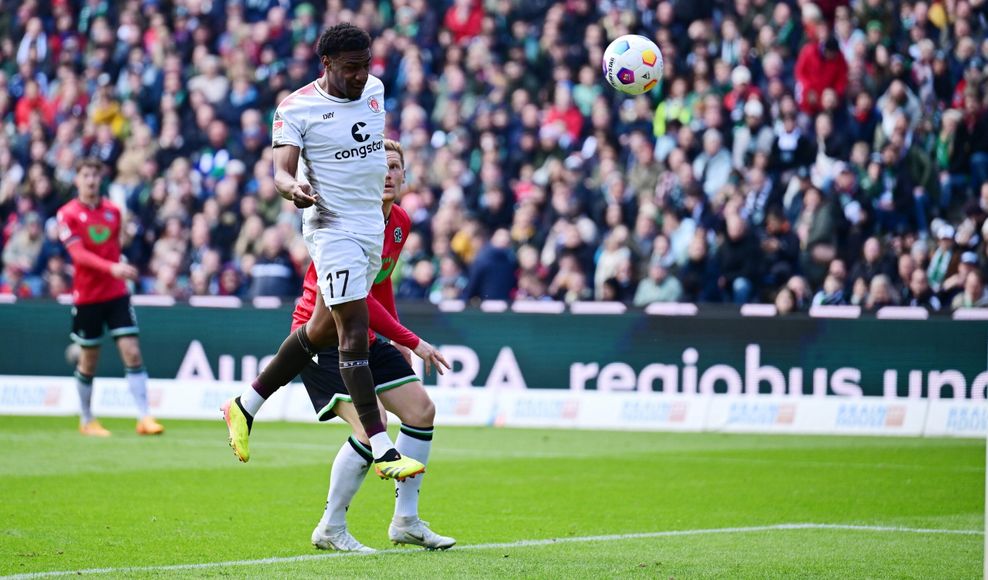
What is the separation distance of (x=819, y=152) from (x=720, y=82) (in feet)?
5.95

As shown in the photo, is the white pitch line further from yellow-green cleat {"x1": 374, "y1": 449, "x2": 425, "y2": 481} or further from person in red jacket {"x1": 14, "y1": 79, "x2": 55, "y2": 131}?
person in red jacket {"x1": 14, "y1": 79, "x2": 55, "y2": 131}

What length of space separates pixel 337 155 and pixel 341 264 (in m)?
0.56

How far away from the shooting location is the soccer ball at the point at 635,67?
31.1 ft

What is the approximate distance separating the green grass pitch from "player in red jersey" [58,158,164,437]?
0.50m

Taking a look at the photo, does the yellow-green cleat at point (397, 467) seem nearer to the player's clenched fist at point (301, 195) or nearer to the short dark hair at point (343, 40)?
the player's clenched fist at point (301, 195)

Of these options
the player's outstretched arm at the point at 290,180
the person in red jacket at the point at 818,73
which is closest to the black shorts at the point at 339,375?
the player's outstretched arm at the point at 290,180

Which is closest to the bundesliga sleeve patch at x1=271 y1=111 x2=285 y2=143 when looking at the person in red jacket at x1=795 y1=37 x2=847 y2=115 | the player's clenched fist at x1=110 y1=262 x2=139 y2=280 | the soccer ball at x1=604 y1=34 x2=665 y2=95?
the soccer ball at x1=604 y1=34 x2=665 y2=95

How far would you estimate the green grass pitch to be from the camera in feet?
24.8

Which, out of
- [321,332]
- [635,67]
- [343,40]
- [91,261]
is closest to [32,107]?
[91,261]

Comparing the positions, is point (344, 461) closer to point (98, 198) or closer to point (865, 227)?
point (98, 198)

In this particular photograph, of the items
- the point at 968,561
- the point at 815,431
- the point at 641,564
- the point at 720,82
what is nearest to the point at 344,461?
the point at 641,564

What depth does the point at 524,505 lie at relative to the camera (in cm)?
1030

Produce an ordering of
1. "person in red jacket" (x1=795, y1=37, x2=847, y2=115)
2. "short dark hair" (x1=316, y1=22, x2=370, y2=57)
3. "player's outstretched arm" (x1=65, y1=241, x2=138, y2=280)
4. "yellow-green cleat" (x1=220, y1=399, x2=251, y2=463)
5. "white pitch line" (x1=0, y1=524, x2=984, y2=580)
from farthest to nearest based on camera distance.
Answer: "person in red jacket" (x1=795, y1=37, x2=847, y2=115) < "player's outstretched arm" (x1=65, y1=241, x2=138, y2=280) < "yellow-green cleat" (x1=220, y1=399, x2=251, y2=463) < "short dark hair" (x1=316, y1=22, x2=370, y2=57) < "white pitch line" (x1=0, y1=524, x2=984, y2=580)

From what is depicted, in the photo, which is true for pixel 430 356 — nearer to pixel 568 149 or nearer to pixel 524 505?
pixel 524 505
